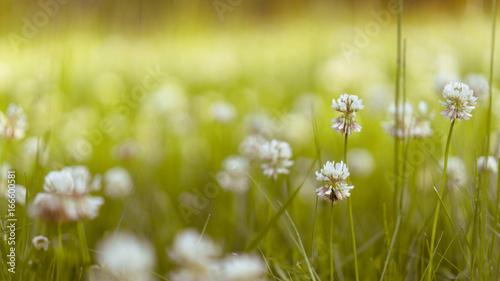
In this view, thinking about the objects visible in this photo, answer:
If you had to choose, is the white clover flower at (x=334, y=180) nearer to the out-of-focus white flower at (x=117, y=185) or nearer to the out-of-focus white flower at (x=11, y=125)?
the out-of-focus white flower at (x=11, y=125)

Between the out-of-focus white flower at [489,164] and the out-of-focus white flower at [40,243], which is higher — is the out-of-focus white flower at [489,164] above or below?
above

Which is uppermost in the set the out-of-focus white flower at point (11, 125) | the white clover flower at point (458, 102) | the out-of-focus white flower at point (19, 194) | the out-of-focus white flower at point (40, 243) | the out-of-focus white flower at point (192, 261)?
the white clover flower at point (458, 102)

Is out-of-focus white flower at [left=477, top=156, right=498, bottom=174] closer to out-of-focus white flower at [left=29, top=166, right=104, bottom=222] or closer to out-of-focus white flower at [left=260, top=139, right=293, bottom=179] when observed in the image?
out-of-focus white flower at [left=260, top=139, right=293, bottom=179]

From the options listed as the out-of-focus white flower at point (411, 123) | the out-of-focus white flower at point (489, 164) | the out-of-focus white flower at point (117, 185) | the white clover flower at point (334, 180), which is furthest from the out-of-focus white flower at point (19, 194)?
the out-of-focus white flower at point (489, 164)

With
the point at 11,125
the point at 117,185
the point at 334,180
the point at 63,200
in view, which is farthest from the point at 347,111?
the point at 117,185

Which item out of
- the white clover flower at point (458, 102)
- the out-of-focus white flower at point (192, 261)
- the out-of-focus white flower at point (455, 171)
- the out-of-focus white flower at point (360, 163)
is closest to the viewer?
the out-of-focus white flower at point (192, 261)

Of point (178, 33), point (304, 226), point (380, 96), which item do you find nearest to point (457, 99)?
point (304, 226)

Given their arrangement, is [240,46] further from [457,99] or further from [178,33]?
[457,99]
